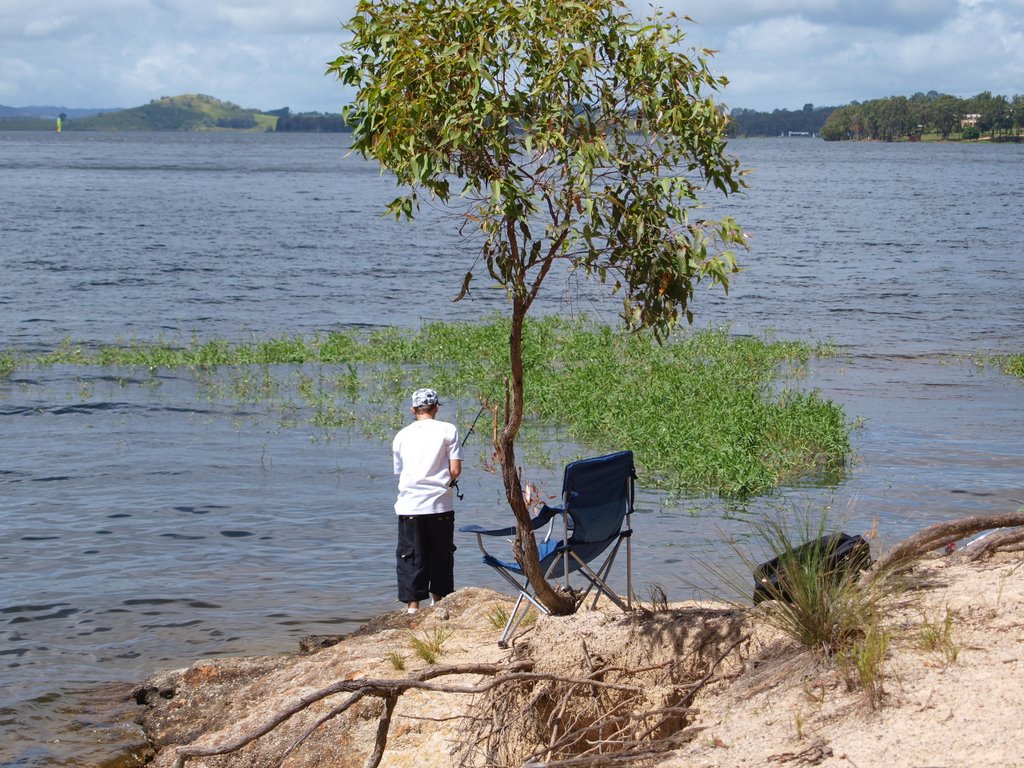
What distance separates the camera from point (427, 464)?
7934mm

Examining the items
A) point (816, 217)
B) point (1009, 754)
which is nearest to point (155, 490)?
point (1009, 754)

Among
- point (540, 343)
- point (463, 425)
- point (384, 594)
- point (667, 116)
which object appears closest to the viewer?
point (667, 116)

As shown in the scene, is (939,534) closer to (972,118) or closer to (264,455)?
(264,455)

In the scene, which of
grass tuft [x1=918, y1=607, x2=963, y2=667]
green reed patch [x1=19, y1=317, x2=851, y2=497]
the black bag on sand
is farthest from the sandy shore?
green reed patch [x1=19, y1=317, x2=851, y2=497]

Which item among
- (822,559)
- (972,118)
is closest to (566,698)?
(822,559)

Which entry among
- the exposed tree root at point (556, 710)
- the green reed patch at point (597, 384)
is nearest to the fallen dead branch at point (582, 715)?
the exposed tree root at point (556, 710)

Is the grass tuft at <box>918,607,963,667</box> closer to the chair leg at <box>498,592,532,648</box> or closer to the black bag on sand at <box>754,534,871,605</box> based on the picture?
the black bag on sand at <box>754,534,871,605</box>

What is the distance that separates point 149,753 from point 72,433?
9255mm

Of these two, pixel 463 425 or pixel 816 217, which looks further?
pixel 816 217

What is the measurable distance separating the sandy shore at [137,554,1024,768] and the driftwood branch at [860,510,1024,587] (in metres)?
0.13

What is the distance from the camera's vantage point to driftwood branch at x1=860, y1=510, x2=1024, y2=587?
20.7 ft

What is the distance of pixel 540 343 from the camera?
18.3m

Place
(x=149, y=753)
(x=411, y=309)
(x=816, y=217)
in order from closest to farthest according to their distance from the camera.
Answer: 1. (x=149, y=753)
2. (x=411, y=309)
3. (x=816, y=217)

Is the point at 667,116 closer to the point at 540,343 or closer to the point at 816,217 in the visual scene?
the point at 540,343
